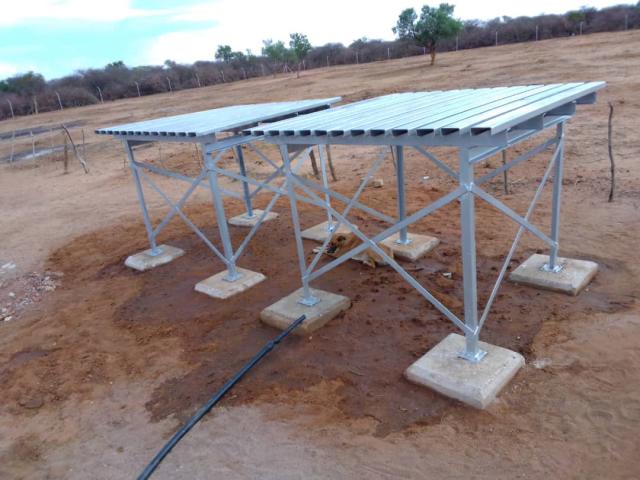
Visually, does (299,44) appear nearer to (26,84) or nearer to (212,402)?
(26,84)

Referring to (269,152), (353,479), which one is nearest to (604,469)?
(353,479)

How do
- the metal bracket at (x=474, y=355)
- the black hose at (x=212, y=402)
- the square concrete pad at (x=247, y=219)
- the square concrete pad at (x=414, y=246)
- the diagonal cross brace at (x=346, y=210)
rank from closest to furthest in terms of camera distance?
the black hose at (x=212, y=402)
the metal bracket at (x=474, y=355)
the diagonal cross brace at (x=346, y=210)
the square concrete pad at (x=414, y=246)
the square concrete pad at (x=247, y=219)

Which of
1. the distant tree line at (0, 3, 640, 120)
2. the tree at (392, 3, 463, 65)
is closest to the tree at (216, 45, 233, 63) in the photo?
the distant tree line at (0, 3, 640, 120)

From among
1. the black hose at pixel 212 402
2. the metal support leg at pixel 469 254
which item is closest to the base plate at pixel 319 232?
the black hose at pixel 212 402

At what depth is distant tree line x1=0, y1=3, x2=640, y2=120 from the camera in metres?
37.1

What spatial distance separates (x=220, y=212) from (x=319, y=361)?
2.62 metres

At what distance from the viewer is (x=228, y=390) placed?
16.2ft

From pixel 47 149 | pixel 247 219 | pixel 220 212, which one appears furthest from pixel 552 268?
pixel 47 149

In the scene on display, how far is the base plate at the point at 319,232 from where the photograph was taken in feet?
28.2

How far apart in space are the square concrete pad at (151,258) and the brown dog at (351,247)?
2.72 metres

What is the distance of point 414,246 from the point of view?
7547 millimetres

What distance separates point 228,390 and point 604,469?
3159mm

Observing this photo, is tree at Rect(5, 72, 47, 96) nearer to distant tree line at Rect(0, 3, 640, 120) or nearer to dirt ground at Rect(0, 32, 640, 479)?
distant tree line at Rect(0, 3, 640, 120)

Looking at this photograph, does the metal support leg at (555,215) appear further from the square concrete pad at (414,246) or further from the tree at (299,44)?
the tree at (299,44)
